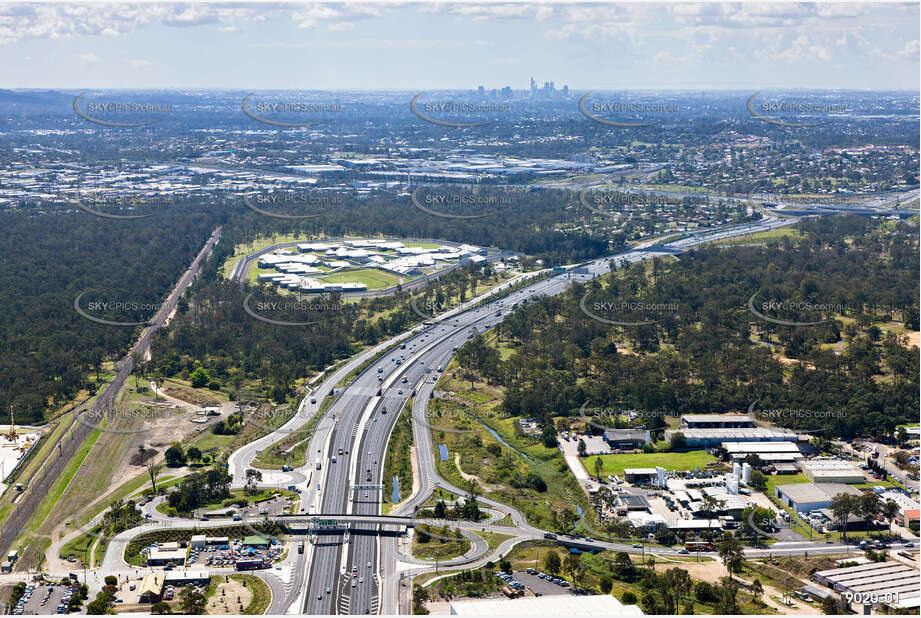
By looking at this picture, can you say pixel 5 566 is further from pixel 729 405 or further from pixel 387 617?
pixel 729 405

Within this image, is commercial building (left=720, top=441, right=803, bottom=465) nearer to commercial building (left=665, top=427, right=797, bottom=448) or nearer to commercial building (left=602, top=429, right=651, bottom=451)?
commercial building (left=665, top=427, right=797, bottom=448)

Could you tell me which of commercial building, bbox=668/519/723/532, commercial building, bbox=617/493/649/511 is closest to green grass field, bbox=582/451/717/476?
commercial building, bbox=617/493/649/511

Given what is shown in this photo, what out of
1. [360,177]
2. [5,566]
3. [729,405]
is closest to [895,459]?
[729,405]

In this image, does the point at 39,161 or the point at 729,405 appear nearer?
the point at 729,405

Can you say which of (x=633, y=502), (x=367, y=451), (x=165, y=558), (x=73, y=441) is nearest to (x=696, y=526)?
(x=633, y=502)

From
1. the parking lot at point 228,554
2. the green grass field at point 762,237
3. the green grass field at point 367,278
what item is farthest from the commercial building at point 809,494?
the green grass field at point 762,237
